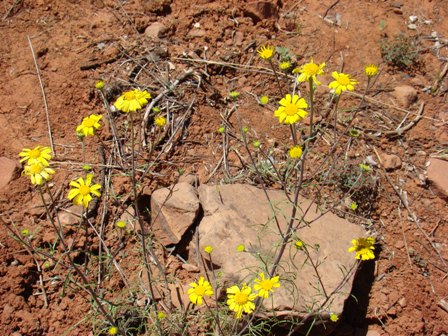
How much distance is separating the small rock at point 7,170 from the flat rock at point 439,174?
3574 mm

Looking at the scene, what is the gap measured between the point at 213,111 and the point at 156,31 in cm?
102

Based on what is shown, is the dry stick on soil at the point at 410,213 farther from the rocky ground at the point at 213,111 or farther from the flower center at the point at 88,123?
the flower center at the point at 88,123

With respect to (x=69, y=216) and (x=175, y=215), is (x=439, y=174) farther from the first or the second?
(x=69, y=216)

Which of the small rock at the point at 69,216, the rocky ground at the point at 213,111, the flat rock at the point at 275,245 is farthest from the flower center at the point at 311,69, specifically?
the small rock at the point at 69,216

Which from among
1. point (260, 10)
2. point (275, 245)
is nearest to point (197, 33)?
point (260, 10)

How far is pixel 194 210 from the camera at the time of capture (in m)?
4.16

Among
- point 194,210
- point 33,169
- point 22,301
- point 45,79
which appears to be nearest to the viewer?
point 33,169

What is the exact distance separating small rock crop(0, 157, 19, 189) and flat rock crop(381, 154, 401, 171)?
3.18m

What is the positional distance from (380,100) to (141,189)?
249 centimetres

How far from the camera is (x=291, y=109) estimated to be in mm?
3193

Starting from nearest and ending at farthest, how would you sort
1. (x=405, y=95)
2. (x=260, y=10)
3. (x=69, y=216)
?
(x=69, y=216) → (x=405, y=95) → (x=260, y=10)

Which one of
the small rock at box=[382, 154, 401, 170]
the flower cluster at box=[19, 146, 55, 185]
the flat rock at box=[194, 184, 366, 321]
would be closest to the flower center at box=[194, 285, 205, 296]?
the flat rock at box=[194, 184, 366, 321]

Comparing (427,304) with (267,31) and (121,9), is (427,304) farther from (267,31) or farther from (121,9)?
(121,9)

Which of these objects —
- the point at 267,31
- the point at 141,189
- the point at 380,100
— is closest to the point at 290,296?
the point at 141,189
